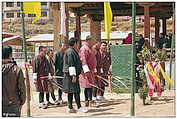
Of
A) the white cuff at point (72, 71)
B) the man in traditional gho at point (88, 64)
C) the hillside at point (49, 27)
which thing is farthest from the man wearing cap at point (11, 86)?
the hillside at point (49, 27)

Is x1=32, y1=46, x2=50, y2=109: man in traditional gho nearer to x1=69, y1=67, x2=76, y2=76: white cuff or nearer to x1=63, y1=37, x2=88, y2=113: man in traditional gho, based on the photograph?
x1=63, y1=37, x2=88, y2=113: man in traditional gho

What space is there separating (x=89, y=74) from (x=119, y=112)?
1074 mm

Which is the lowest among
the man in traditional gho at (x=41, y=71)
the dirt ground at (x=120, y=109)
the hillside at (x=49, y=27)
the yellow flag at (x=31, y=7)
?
the dirt ground at (x=120, y=109)

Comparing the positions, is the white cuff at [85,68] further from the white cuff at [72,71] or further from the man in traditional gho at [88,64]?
the white cuff at [72,71]

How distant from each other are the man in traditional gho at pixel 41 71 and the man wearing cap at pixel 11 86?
10.5 feet

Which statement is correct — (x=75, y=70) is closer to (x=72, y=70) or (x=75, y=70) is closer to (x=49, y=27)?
(x=72, y=70)

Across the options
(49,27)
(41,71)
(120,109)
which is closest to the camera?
(120,109)

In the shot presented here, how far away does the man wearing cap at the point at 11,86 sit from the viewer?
495 centimetres

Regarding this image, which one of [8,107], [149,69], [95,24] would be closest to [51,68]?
[149,69]

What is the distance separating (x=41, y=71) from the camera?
27.3 ft

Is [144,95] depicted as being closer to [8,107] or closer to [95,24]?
[8,107]

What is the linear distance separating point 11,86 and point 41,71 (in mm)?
3345

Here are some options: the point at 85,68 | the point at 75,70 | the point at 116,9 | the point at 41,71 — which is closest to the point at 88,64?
the point at 85,68

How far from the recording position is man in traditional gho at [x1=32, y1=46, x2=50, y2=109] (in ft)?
27.0
